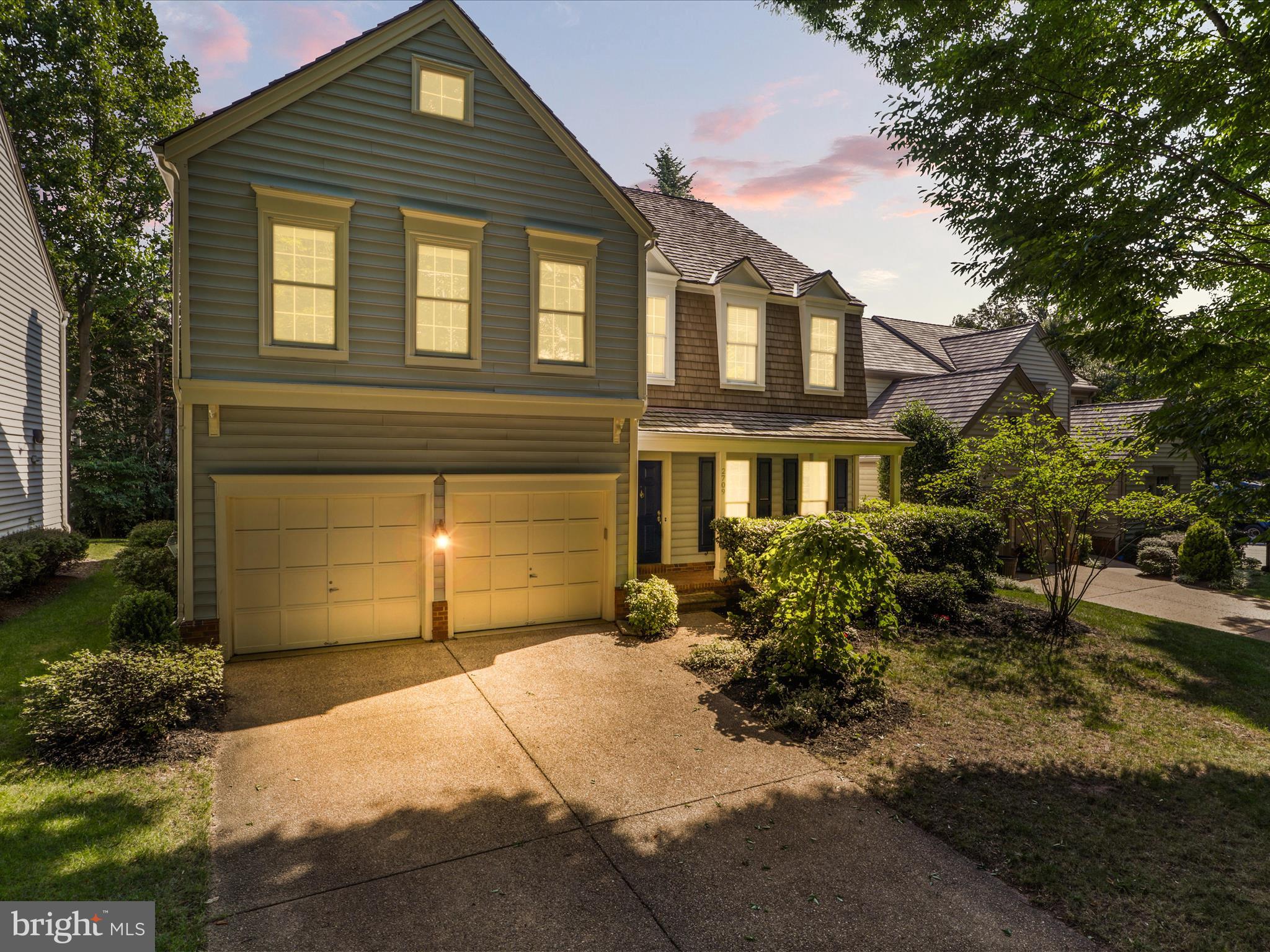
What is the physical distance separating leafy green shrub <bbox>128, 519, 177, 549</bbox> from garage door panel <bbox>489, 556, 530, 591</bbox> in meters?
8.09

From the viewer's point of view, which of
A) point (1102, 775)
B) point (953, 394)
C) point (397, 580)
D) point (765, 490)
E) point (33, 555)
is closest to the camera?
point (1102, 775)

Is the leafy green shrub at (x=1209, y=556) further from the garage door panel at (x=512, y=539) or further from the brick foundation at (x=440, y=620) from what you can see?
the brick foundation at (x=440, y=620)

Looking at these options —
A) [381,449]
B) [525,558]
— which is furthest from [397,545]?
[525,558]

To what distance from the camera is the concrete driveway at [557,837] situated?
4.28 meters

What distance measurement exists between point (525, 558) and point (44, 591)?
1019 cm

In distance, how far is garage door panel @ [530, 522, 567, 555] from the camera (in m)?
11.4

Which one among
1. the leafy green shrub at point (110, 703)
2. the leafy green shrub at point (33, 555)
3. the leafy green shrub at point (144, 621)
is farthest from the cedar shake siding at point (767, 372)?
the leafy green shrub at point (33, 555)

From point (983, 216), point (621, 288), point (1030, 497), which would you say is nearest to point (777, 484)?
point (1030, 497)

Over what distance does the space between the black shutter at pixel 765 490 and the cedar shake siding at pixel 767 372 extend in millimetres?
1305

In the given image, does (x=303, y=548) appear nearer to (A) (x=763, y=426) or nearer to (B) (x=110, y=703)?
(B) (x=110, y=703)

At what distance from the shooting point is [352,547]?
10.1 m

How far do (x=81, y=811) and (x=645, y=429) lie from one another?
31.2ft

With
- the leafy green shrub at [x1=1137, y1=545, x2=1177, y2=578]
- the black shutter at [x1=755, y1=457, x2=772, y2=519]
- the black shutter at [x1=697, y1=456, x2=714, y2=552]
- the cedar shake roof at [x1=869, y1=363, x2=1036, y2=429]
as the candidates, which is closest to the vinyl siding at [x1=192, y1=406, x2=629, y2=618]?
the black shutter at [x1=697, y1=456, x2=714, y2=552]

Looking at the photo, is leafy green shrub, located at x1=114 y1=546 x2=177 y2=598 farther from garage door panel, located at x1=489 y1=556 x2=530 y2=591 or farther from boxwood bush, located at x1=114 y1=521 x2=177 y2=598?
garage door panel, located at x1=489 y1=556 x2=530 y2=591
